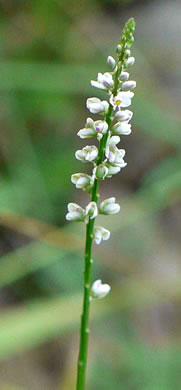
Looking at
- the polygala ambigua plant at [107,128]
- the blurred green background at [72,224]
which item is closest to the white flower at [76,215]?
the polygala ambigua plant at [107,128]

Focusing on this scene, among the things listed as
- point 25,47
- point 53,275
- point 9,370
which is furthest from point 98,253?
point 25,47

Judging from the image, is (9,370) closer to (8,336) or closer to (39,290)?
(39,290)

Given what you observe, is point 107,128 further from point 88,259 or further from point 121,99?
point 88,259

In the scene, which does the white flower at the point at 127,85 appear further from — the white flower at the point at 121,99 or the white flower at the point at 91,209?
the white flower at the point at 91,209

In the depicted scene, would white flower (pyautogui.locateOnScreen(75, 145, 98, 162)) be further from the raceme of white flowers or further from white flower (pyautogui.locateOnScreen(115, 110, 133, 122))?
white flower (pyautogui.locateOnScreen(115, 110, 133, 122))

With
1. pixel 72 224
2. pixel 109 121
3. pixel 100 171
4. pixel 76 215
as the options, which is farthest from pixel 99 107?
pixel 72 224
